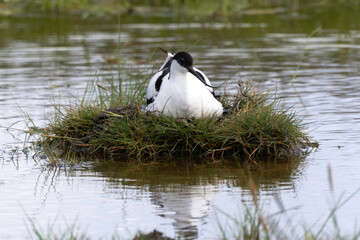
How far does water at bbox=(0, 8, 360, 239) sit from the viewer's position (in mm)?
5809

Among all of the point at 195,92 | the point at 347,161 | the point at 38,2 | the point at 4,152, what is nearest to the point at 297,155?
the point at 347,161

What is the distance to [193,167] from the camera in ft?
24.3

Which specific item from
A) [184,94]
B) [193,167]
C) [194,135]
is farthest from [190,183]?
[184,94]

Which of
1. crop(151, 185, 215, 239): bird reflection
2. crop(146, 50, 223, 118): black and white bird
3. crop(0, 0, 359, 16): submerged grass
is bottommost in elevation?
crop(151, 185, 215, 239): bird reflection

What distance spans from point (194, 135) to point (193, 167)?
40cm

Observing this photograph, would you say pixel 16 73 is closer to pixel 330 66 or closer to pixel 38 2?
pixel 330 66

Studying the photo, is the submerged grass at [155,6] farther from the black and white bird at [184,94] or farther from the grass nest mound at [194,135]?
the black and white bird at [184,94]

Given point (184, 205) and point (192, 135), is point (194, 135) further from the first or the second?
point (184, 205)

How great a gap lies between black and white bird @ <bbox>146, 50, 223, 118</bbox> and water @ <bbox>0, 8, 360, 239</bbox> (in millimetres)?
688

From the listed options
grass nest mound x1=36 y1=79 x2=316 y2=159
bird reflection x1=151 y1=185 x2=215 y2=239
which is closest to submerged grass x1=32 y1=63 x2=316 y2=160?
grass nest mound x1=36 y1=79 x2=316 y2=159

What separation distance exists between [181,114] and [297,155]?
129 centimetres

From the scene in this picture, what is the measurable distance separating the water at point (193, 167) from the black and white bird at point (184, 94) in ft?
2.26

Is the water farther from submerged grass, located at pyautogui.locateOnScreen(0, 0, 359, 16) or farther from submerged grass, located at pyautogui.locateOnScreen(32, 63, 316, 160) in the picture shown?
submerged grass, located at pyautogui.locateOnScreen(0, 0, 359, 16)

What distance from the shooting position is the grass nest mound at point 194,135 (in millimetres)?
7621
